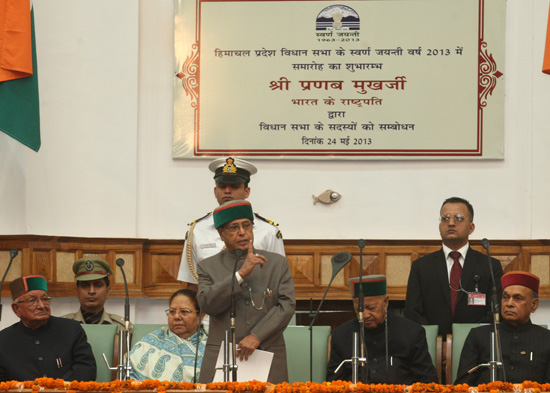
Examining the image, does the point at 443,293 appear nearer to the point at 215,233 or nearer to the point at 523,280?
the point at 523,280

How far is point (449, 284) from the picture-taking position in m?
4.91

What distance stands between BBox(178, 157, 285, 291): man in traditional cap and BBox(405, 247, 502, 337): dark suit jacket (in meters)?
0.85

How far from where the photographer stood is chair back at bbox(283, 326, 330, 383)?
4.40m

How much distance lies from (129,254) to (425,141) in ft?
7.87

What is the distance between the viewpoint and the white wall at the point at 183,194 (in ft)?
20.6

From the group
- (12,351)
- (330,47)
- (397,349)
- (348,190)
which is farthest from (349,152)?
(12,351)

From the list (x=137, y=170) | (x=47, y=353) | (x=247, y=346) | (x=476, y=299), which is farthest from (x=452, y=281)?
(x=137, y=170)

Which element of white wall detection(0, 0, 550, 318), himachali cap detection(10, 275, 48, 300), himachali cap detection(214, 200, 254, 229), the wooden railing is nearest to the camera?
himachali cap detection(214, 200, 254, 229)

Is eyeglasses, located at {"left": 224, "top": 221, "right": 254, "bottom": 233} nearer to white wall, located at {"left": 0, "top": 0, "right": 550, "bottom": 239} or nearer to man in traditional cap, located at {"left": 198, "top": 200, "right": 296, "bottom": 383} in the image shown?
man in traditional cap, located at {"left": 198, "top": 200, "right": 296, "bottom": 383}

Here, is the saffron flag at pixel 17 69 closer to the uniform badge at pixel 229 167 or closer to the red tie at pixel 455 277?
the uniform badge at pixel 229 167

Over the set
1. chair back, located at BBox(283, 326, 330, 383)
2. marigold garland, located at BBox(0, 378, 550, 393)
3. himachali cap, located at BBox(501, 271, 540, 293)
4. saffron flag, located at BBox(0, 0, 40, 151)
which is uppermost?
saffron flag, located at BBox(0, 0, 40, 151)

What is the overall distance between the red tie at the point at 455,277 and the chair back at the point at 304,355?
2.87 ft

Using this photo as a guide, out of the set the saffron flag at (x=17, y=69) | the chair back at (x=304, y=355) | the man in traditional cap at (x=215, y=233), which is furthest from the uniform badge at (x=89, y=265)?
the chair back at (x=304, y=355)

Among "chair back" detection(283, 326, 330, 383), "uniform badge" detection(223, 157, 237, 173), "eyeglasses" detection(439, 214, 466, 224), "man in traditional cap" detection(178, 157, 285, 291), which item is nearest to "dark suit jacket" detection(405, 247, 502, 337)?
"eyeglasses" detection(439, 214, 466, 224)
